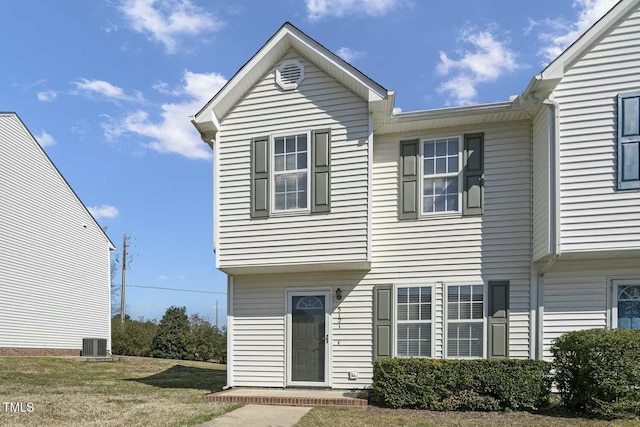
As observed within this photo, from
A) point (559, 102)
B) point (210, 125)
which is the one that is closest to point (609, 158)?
point (559, 102)

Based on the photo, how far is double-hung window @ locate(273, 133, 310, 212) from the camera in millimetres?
9727

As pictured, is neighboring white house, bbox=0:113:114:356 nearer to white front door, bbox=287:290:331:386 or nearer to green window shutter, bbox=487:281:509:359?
white front door, bbox=287:290:331:386

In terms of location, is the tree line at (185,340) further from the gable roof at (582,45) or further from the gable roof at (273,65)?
the gable roof at (582,45)

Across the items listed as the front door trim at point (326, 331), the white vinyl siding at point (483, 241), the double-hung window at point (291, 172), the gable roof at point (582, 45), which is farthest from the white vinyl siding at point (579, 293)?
the double-hung window at point (291, 172)

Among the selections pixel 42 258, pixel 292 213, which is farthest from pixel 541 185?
pixel 42 258

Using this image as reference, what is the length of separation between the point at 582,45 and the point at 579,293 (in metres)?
4.11

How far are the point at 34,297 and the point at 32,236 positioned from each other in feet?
7.68

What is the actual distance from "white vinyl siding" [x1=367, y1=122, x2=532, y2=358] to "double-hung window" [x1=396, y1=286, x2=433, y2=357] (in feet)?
0.50

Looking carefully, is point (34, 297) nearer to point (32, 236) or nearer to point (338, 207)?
point (32, 236)

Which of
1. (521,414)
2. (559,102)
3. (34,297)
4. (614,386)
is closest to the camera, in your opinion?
(614,386)

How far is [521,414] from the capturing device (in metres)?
7.65

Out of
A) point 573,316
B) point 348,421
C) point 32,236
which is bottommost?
point 348,421

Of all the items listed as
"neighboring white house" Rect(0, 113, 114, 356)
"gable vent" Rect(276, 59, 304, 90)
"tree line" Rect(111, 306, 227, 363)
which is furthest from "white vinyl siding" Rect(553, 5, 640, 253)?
"neighboring white house" Rect(0, 113, 114, 356)

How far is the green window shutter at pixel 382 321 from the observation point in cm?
947
